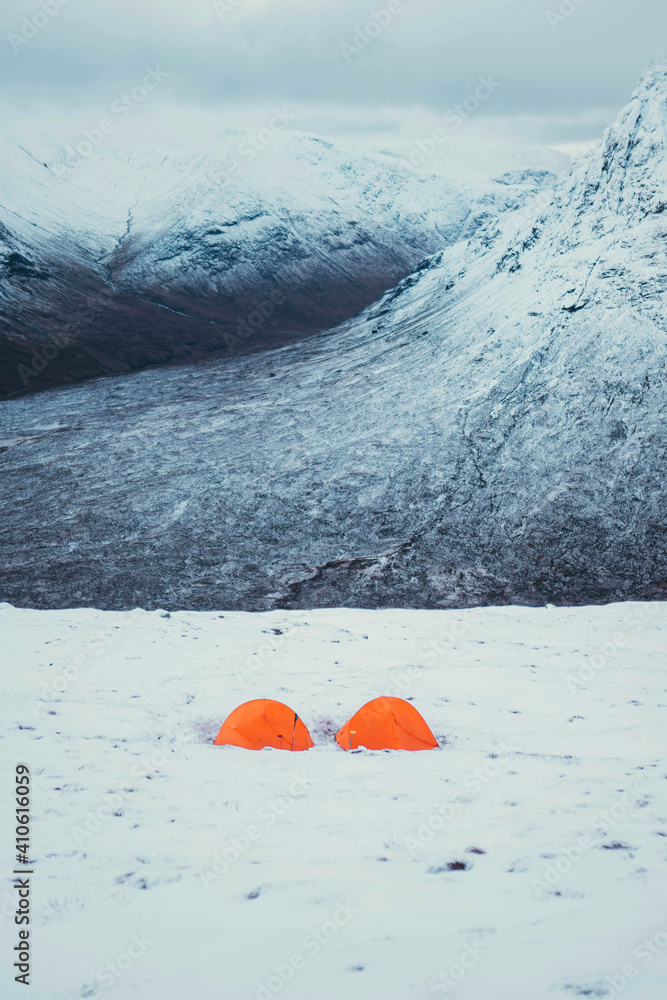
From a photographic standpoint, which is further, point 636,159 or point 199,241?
point 199,241

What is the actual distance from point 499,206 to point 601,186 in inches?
5360

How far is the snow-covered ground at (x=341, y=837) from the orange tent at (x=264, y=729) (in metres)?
0.33

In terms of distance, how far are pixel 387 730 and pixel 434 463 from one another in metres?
20.7

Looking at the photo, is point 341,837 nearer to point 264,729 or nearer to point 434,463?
point 264,729

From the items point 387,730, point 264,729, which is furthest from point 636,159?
point 264,729

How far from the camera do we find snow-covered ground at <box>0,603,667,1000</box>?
4863 millimetres

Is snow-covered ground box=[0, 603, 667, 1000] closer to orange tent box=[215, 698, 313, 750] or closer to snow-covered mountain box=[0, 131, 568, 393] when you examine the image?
orange tent box=[215, 698, 313, 750]

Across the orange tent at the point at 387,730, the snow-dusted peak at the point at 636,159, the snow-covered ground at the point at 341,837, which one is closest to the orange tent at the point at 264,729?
the snow-covered ground at the point at 341,837

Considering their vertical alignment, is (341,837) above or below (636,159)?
below

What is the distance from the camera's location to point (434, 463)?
2969 cm

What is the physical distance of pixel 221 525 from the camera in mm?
27688

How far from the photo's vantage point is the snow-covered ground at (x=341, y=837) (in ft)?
16.0

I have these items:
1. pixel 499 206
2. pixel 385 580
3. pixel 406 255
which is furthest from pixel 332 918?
pixel 499 206

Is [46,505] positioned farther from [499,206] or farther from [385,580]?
[499,206]
